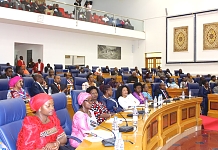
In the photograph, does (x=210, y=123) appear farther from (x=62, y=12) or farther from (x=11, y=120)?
(x=62, y=12)

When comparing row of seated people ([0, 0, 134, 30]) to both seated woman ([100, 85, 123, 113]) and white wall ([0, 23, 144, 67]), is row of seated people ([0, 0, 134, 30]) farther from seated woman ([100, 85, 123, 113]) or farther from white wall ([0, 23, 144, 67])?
seated woman ([100, 85, 123, 113])

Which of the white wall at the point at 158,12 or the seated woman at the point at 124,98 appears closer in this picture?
the seated woman at the point at 124,98

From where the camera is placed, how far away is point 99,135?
2324 millimetres

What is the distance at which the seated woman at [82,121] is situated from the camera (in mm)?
2836

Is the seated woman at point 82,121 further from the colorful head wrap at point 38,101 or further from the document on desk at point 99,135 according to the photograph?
the colorful head wrap at point 38,101

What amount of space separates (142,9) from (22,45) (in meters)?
7.63

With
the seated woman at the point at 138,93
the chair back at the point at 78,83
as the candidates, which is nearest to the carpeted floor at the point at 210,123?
the seated woman at the point at 138,93

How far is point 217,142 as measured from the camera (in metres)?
4.90

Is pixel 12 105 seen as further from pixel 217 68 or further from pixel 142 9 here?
pixel 142 9

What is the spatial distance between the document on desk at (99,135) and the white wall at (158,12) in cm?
1235

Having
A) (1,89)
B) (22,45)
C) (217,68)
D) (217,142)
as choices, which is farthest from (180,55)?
(1,89)


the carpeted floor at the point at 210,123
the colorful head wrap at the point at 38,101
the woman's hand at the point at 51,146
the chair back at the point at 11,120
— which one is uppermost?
the colorful head wrap at the point at 38,101

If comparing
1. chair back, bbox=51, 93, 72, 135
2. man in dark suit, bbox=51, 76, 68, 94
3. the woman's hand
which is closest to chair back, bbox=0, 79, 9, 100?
man in dark suit, bbox=51, 76, 68, 94

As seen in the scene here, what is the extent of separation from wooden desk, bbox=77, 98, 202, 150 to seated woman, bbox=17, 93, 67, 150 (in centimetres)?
39
